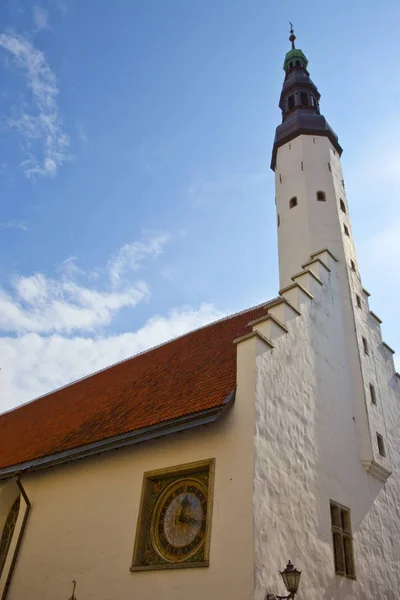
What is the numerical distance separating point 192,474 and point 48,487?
419 centimetres

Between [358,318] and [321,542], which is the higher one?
[358,318]

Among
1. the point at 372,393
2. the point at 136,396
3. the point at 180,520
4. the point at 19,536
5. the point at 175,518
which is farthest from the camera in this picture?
the point at 372,393

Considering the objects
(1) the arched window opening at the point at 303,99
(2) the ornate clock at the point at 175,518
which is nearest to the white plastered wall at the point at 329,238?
(1) the arched window opening at the point at 303,99

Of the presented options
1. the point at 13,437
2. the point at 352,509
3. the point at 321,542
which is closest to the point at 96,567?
the point at 321,542

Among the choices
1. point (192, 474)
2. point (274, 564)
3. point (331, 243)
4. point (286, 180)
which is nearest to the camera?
point (274, 564)

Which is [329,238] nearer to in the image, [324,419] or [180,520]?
[324,419]

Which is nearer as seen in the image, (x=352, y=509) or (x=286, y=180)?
(x=352, y=509)

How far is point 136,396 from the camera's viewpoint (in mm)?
12438

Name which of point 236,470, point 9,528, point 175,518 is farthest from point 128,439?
point 9,528

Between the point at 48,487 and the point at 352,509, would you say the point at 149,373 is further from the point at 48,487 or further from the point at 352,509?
the point at 352,509

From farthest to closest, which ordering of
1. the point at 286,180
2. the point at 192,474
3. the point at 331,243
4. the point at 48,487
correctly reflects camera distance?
the point at 286,180, the point at 331,243, the point at 48,487, the point at 192,474

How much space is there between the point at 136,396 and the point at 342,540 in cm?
556

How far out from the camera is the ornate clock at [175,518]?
26.6 ft

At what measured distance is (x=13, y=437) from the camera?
1546 centimetres
